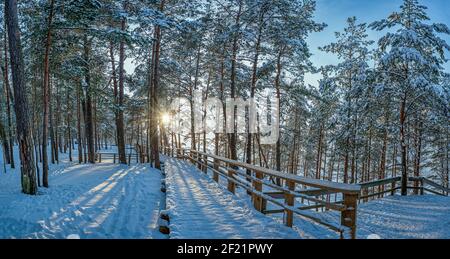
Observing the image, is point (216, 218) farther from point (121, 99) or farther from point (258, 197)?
point (121, 99)

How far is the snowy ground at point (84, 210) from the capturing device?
5719mm

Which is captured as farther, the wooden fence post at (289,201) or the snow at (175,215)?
the snow at (175,215)

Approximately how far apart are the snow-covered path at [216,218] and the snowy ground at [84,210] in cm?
77

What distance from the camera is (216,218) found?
5828 millimetres

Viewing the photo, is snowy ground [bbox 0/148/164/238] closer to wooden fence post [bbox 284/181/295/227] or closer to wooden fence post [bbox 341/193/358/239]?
wooden fence post [bbox 284/181/295/227]

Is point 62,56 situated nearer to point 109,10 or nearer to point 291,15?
point 109,10

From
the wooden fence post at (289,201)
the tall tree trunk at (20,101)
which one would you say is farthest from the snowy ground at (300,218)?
the tall tree trunk at (20,101)

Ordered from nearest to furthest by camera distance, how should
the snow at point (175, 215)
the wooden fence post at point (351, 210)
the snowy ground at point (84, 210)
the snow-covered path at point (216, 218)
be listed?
1. the wooden fence post at point (351, 210)
2. the snow-covered path at point (216, 218)
3. the snow at point (175, 215)
4. the snowy ground at point (84, 210)

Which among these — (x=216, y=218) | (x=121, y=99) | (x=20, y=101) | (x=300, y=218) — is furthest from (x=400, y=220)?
(x=121, y=99)

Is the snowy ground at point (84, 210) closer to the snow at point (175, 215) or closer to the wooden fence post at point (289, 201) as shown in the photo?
the snow at point (175, 215)

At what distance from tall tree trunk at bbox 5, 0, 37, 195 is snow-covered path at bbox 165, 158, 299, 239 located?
482 centimetres

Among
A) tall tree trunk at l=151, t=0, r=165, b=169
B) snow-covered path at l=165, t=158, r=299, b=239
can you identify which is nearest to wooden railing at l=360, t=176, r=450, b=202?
snow-covered path at l=165, t=158, r=299, b=239

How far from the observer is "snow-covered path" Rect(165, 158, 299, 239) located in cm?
487

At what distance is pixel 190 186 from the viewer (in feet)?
31.5
